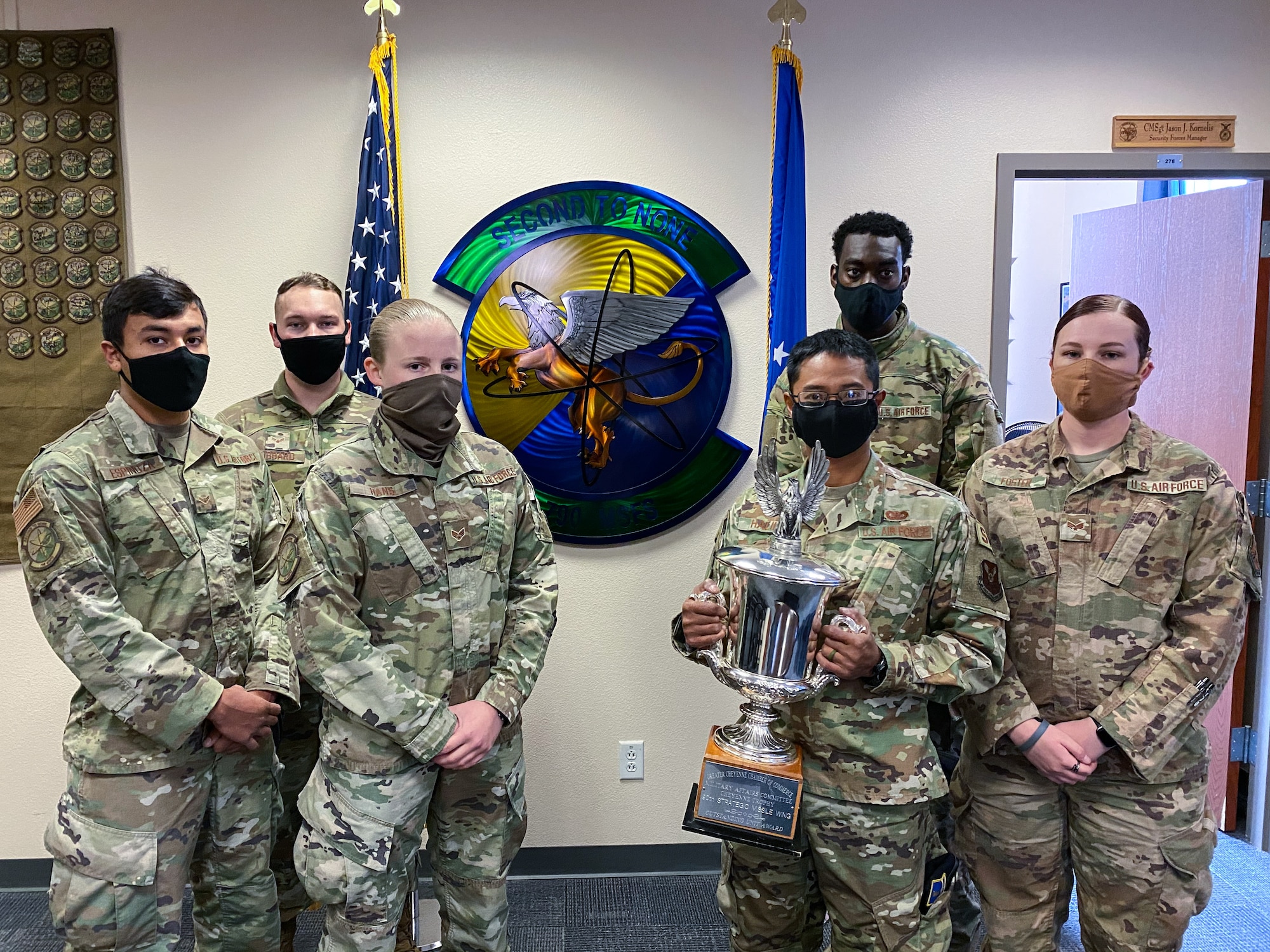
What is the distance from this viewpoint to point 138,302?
184cm

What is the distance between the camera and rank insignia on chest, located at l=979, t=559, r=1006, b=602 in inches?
69.9

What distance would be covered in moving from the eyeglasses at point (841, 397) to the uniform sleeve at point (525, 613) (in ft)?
2.37

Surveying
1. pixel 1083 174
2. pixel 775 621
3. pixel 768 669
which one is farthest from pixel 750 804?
pixel 1083 174

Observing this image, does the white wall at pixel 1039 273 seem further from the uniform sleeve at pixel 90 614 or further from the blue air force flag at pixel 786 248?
the uniform sleeve at pixel 90 614

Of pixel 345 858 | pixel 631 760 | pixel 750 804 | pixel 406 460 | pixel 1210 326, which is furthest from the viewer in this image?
pixel 1210 326

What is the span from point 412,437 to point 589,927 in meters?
1.85

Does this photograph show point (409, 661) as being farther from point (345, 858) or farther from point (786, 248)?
point (786, 248)

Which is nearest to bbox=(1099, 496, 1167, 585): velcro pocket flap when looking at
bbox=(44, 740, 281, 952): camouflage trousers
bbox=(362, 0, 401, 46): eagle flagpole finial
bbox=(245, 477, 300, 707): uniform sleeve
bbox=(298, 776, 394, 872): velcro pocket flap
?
bbox=(298, 776, 394, 872): velcro pocket flap

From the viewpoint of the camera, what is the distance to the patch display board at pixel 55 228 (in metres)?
2.72

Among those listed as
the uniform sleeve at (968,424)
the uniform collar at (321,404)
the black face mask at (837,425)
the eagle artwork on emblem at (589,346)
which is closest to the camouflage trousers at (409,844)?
the black face mask at (837,425)

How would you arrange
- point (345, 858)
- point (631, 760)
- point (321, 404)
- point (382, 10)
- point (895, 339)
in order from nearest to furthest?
point (345, 858), point (895, 339), point (321, 404), point (382, 10), point (631, 760)

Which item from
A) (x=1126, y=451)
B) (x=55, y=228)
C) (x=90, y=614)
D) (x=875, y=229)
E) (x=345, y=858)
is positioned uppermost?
(x=55, y=228)

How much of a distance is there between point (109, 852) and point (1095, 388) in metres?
2.46

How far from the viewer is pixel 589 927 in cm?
267
